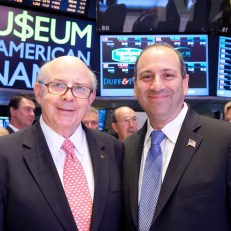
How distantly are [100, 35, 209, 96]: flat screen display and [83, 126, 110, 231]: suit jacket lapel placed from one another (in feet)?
10.3

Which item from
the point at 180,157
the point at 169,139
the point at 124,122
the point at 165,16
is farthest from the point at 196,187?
the point at 165,16

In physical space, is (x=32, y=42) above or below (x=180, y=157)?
above

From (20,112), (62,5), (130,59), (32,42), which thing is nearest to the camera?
(20,112)

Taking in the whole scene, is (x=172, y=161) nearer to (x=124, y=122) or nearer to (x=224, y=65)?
(x=124, y=122)

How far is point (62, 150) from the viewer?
6.71 ft

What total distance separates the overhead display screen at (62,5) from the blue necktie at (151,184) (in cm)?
358

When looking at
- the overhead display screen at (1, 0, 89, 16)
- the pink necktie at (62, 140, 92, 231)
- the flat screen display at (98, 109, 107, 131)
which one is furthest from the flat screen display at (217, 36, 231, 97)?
the pink necktie at (62, 140, 92, 231)

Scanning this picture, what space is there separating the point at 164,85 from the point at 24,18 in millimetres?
3422

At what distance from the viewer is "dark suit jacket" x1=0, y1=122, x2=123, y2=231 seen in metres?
1.79

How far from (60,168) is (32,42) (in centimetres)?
339

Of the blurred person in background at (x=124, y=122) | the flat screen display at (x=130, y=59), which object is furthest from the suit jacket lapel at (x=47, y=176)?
the flat screen display at (x=130, y=59)

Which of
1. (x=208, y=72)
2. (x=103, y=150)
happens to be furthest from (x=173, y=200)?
(x=208, y=72)

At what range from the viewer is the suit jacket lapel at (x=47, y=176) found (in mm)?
1825

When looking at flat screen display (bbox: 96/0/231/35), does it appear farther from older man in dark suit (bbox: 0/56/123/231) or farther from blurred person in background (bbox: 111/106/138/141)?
older man in dark suit (bbox: 0/56/123/231)
